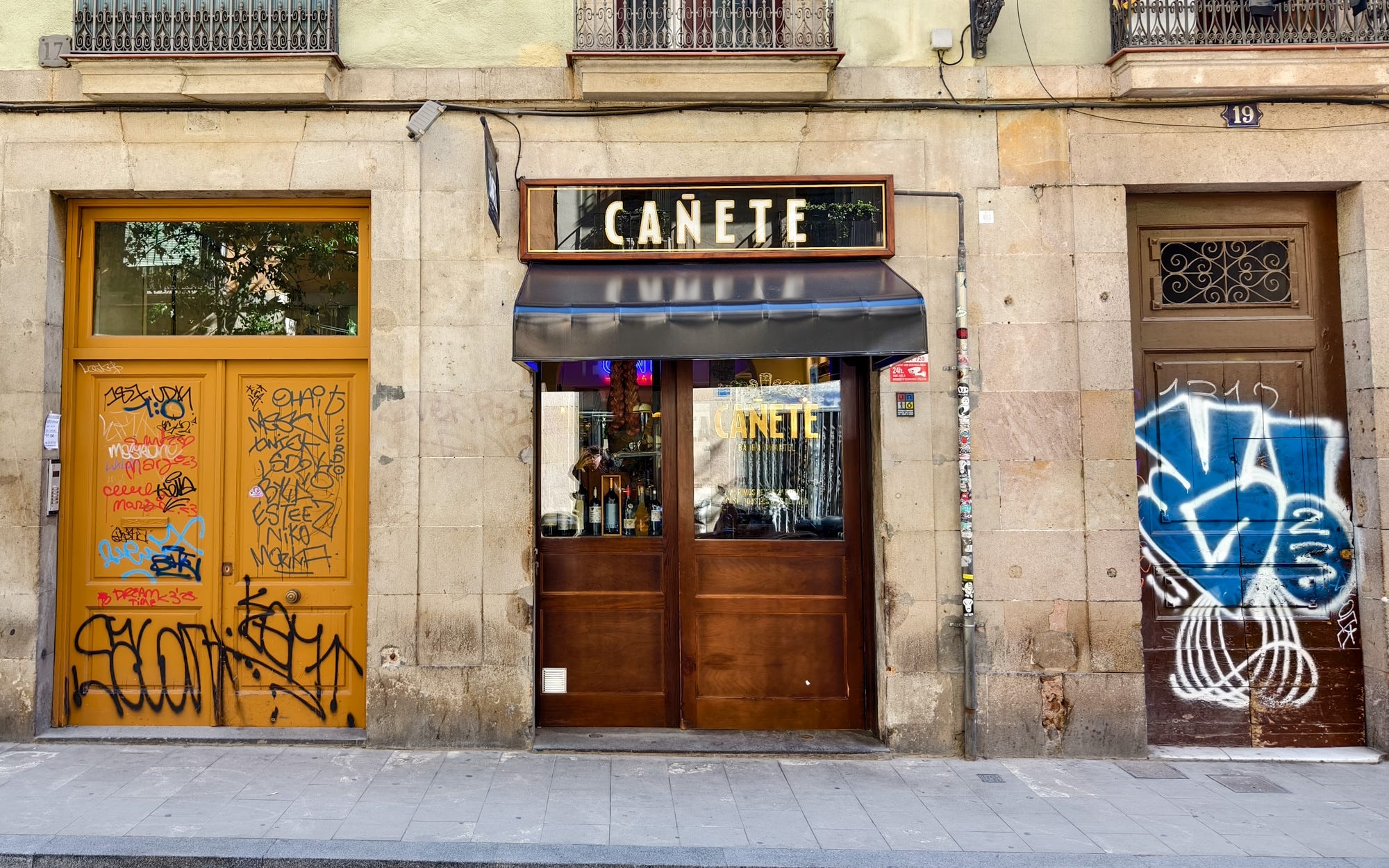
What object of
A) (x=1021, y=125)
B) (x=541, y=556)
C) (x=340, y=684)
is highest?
(x=1021, y=125)

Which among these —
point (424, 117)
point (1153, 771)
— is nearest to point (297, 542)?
point (424, 117)

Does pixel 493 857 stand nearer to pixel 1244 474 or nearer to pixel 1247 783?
pixel 1247 783

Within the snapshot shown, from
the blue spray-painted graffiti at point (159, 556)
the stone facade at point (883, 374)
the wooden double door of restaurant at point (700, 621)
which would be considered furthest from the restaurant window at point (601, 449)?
the blue spray-painted graffiti at point (159, 556)

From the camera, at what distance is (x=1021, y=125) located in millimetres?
6320

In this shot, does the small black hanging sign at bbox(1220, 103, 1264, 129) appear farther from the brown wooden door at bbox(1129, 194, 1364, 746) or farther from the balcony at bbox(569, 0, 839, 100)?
the balcony at bbox(569, 0, 839, 100)

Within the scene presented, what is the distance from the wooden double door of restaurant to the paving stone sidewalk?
0.51 metres

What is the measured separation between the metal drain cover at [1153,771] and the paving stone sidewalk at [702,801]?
0.6 inches

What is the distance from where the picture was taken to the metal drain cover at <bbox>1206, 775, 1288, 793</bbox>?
5.49m

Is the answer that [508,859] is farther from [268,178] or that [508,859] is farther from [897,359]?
[268,178]

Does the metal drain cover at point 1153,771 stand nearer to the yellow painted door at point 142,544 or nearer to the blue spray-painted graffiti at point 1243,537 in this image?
the blue spray-painted graffiti at point 1243,537

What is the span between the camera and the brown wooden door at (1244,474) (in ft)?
20.6

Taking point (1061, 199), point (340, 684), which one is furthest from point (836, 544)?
point (340, 684)

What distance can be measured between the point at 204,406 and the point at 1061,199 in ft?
21.7

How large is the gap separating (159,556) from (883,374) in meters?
5.60
